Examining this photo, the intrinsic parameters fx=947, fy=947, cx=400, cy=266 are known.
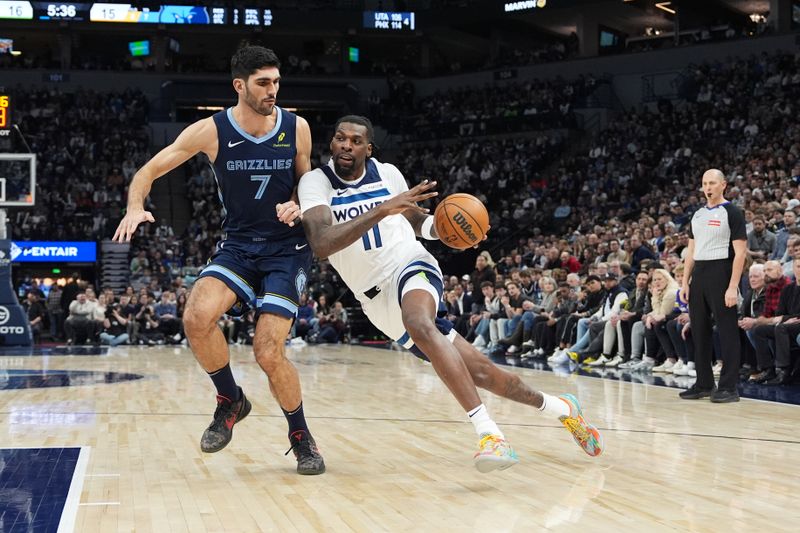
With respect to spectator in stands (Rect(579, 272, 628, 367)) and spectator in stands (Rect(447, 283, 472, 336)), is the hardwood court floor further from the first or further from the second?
spectator in stands (Rect(447, 283, 472, 336))

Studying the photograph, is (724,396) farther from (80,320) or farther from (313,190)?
(80,320)

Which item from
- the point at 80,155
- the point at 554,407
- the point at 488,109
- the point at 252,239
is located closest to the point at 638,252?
the point at 554,407

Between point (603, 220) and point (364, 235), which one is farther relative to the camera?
point (603, 220)

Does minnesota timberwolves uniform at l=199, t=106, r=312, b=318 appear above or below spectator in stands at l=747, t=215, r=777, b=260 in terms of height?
above

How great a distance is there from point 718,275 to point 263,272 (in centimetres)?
411

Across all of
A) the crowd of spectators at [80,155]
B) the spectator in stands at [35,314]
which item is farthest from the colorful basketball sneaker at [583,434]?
the crowd of spectators at [80,155]

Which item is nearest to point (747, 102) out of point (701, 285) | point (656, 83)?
point (656, 83)

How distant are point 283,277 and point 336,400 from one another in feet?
11.3

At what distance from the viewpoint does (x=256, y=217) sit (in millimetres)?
4781

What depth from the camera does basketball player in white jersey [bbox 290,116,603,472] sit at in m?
4.41

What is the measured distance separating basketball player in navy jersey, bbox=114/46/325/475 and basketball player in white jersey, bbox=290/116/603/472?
8.8 inches

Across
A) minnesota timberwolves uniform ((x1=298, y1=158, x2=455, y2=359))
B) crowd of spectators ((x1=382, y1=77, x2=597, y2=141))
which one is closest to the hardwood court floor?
minnesota timberwolves uniform ((x1=298, y1=158, x2=455, y2=359))

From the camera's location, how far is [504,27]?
32719 millimetres

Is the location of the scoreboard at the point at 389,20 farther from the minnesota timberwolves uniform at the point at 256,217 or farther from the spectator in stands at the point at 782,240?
the minnesota timberwolves uniform at the point at 256,217
